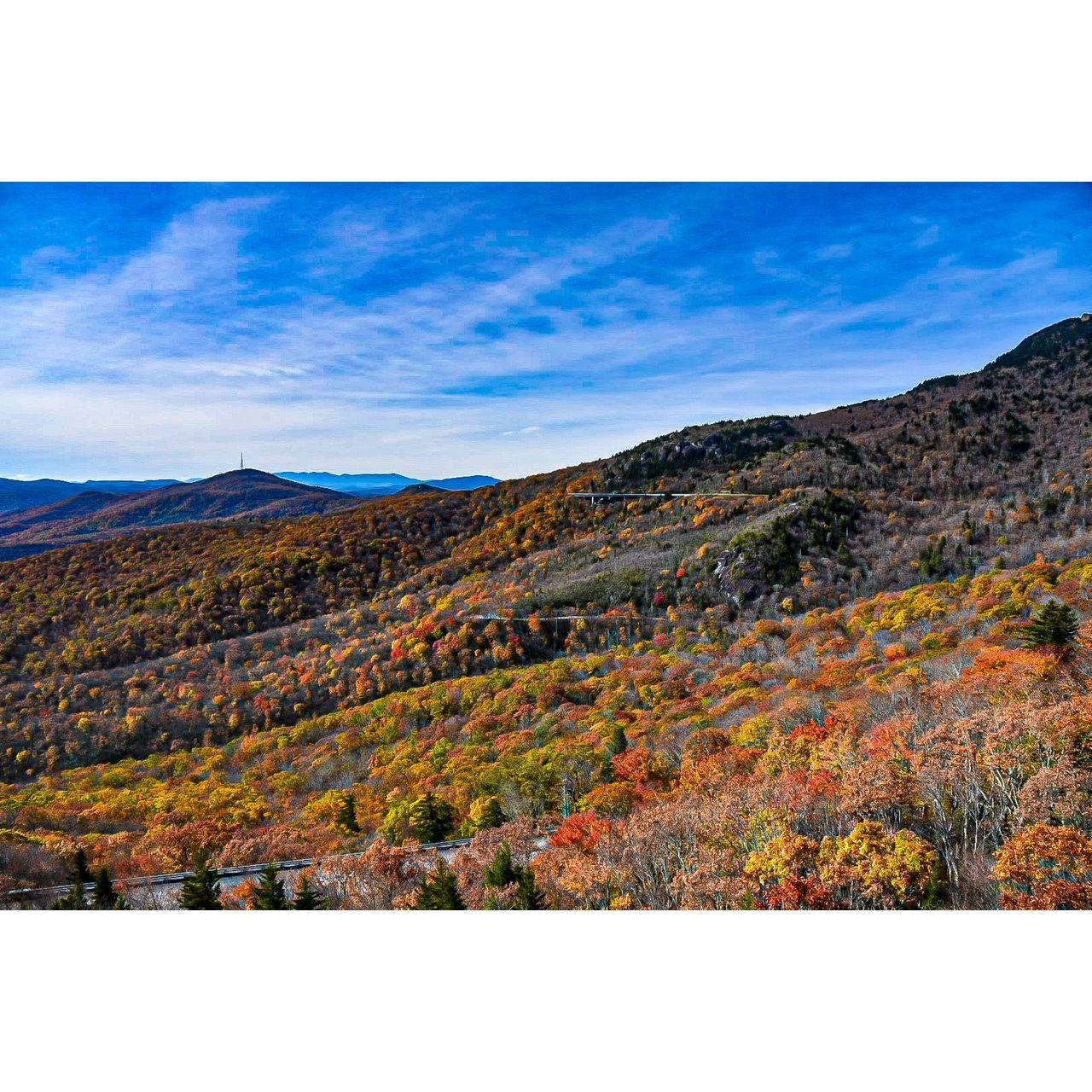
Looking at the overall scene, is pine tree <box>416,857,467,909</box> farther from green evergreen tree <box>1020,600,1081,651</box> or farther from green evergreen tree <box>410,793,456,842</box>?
green evergreen tree <box>1020,600,1081,651</box>

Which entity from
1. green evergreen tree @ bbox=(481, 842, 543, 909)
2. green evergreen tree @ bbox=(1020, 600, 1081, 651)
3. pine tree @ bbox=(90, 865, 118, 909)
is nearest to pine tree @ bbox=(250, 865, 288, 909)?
pine tree @ bbox=(90, 865, 118, 909)

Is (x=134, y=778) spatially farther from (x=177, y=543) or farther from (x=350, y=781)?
(x=177, y=543)

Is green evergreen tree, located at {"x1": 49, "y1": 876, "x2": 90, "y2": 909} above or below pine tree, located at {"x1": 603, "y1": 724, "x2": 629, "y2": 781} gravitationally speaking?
below

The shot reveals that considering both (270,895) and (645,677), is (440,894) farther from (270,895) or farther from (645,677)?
(645,677)

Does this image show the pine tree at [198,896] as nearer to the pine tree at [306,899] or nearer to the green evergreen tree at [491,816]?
the pine tree at [306,899]

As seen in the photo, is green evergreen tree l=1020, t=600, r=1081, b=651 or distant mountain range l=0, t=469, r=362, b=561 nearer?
green evergreen tree l=1020, t=600, r=1081, b=651

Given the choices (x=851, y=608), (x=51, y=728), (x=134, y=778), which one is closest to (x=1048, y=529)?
(x=851, y=608)

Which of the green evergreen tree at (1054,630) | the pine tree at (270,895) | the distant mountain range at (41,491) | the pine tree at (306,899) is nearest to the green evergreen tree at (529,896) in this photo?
the pine tree at (306,899)
